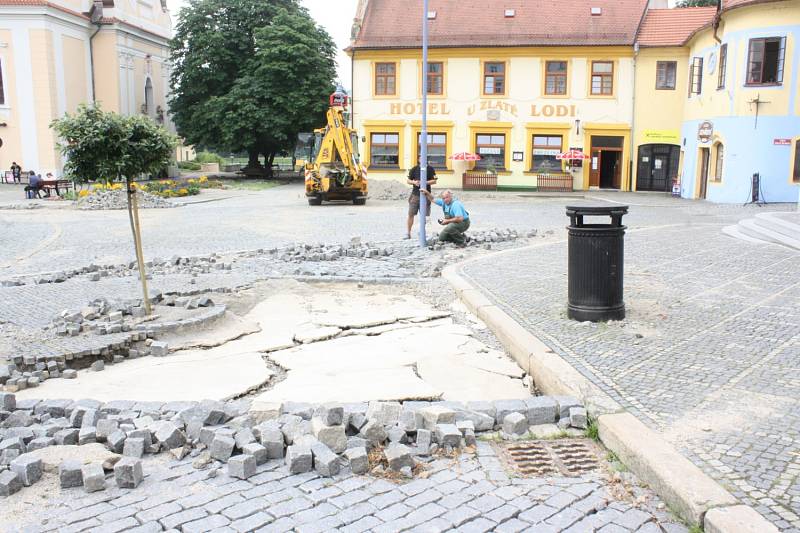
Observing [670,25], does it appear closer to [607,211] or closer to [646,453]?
[607,211]

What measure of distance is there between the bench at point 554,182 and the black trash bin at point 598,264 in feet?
99.4

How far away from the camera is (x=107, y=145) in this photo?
8.75m

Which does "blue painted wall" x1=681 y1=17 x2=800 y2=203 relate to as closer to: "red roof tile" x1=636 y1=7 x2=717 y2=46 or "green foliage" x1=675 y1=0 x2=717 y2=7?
"red roof tile" x1=636 y1=7 x2=717 y2=46

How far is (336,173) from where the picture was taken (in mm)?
27625

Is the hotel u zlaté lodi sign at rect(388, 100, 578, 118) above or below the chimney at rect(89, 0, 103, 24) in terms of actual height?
below

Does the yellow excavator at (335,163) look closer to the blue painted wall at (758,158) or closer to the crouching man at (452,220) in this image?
the crouching man at (452,220)

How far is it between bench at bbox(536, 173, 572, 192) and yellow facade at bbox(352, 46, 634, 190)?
1.32 ft

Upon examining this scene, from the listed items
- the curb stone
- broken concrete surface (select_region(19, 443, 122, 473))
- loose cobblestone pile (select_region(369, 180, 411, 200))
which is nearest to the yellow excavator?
loose cobblestone pile (select_region(369, 180, 411, 200))

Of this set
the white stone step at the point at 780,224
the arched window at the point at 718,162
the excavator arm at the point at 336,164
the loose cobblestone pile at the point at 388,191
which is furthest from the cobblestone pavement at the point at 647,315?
the loose cobblestone pile at the point at 388,191

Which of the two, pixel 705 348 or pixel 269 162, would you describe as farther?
pixel 269 162

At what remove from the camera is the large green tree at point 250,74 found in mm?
44938

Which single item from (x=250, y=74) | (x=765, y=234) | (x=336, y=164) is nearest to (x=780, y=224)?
(x=765, y=234)

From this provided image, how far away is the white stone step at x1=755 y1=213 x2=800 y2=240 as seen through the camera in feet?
46.0

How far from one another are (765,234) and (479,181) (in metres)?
23.9
